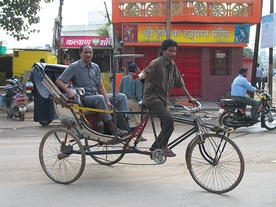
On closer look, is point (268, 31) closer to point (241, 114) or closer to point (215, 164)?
point (241, 114)

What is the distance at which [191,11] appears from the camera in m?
16.3

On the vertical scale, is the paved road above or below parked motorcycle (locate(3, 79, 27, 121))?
below

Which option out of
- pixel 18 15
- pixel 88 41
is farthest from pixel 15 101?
pixel 88 41

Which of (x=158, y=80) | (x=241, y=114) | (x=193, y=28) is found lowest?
(x=241, y=114)

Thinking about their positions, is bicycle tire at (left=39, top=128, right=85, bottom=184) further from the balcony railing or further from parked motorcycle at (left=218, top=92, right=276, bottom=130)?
the balcony railing

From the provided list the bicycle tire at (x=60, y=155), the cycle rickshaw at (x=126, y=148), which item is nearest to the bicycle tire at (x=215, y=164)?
the cycle rickshaw at (x=126, y=148)

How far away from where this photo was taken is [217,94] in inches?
696

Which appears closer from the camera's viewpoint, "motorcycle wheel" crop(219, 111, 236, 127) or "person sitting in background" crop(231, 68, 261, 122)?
"person sitting in background" crop(231, 68, 261, 122)

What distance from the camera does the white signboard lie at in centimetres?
1500

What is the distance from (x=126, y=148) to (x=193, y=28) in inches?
485

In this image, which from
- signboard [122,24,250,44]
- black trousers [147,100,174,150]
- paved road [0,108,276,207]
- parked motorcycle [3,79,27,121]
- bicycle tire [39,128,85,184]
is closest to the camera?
paved road [0,108,276,207]

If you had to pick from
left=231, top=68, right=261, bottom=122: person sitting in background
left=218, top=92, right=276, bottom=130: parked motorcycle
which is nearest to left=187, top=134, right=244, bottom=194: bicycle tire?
left=218, top=92, right=276, bottom=130: parked motorcycle

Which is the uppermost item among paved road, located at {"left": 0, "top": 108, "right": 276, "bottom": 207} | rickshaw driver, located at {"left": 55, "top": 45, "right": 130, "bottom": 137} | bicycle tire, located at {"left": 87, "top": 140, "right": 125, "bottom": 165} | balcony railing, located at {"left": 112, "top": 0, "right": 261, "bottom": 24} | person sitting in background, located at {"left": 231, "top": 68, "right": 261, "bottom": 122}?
balcony railing, located at {"left": 112, "top": 0, "right": 261, "bottom": 24}

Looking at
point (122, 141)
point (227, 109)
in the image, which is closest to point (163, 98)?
point (122, 141)
